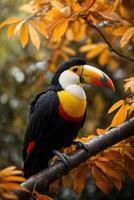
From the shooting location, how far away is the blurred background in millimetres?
4590

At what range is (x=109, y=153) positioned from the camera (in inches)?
94.6

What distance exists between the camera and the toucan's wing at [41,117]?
9.16 feet

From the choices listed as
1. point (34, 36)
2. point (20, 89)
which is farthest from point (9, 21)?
point (20, 89)

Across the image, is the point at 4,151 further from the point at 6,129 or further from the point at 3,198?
the point at 3,198

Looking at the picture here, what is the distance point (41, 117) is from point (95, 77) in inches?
14.1

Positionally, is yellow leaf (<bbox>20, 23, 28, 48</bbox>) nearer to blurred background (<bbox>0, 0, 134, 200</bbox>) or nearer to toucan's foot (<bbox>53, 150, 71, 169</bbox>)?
toucan's foot (<bbox>53, 150, 71, 169</bbox>)

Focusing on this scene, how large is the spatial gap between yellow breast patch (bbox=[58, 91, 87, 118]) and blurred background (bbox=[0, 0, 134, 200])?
1.52 metres

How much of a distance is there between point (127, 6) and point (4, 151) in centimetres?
313

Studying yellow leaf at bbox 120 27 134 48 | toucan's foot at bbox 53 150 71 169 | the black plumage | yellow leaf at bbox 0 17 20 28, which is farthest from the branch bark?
yellow leaf at bbox 0 17 20 28

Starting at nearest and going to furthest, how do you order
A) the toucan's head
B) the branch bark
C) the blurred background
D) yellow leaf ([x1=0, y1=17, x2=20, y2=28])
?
the branch bark → yellow leaf ([x1=0, y1=17, x2=20, y2=28]) → the toucan's head → the blurred background

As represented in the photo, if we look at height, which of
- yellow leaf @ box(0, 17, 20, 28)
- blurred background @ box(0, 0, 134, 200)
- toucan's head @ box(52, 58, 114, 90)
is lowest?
blurred background @ box(0, 0, 134, 200)

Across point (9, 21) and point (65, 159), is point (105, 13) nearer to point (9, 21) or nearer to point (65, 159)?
point (9, 21)

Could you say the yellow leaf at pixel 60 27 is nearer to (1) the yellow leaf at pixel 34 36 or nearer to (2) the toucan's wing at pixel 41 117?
(1) the yellow leaf at pixel 34 36

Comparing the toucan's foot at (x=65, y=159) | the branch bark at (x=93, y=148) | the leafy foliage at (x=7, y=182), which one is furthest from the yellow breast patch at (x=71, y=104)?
the leafy foliage at (x=7, y=182)
